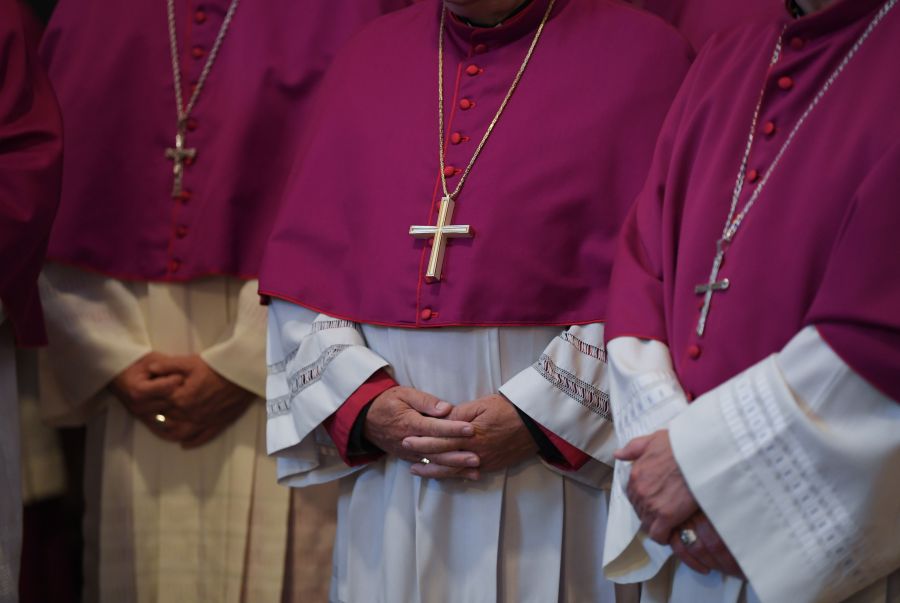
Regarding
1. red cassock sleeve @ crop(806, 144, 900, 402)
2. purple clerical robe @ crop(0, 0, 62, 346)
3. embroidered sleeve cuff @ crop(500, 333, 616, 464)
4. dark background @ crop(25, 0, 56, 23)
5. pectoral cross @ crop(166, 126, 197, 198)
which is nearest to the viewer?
red cassock sleeve @ crop(806, 144, 900, 402)

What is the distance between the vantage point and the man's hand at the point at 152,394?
3656 mm

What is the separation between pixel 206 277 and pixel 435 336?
111cm

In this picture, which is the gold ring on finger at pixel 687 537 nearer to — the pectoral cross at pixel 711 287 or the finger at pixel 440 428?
the pectoral cross at pixel 711 287

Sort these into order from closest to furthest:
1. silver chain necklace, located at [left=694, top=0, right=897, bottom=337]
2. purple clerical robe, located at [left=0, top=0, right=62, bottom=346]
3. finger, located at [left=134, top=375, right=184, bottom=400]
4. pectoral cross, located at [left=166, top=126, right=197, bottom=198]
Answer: silver chain necklace, located at [left=694, top=0, right=897, bottom=337] → purple clerical robe, located at [left=0, top=0, right=62, bottom=346] → finger, located at [left=134, top=375, right=184, bottom=400] → pectoral cross, located at [left=166, top=126, right=197, bottom=198]

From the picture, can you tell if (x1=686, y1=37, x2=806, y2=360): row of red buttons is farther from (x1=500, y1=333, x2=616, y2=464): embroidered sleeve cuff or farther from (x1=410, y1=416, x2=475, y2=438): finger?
(x1=410, y1=416, x2=475, y2=438): finger

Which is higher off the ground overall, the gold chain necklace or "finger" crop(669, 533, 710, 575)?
the gold chain necklace

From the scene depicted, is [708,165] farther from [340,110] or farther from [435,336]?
[340,110]

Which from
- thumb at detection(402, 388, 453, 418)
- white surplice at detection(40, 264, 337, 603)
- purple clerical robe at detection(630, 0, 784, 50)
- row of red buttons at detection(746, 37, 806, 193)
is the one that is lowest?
white surplice at detection(40, 264, 337, 603)

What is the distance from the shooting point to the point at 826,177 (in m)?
2.31

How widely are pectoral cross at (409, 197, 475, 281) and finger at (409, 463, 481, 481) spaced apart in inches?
19.0

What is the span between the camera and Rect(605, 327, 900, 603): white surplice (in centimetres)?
216

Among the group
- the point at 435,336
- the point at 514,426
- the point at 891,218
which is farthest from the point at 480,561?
the point at 891,218

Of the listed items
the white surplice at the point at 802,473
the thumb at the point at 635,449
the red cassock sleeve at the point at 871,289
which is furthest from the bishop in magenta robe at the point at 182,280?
the red cassock sleeve at the point at 871,289

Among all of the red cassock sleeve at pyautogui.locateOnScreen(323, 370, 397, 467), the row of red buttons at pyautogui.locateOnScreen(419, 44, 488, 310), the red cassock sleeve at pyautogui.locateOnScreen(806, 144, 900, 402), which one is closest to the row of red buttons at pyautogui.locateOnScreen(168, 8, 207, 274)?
the red cassock sleeve at pyautogui.locateOnScreen(323, 370, 397, 467)
